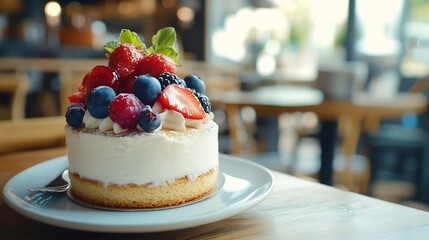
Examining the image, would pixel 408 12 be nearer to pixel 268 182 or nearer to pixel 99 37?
pixel 268 182

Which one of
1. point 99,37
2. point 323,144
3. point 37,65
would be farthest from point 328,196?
point 99,37

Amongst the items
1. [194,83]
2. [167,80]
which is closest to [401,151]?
[194,83]

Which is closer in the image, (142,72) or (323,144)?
(142,72)

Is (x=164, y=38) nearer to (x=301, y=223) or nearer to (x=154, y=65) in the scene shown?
(x=154, y=65)

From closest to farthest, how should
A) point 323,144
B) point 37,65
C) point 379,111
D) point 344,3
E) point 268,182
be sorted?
point 268,182 → point 379,111 → point 323,144 → point 37,65 → point 344,3

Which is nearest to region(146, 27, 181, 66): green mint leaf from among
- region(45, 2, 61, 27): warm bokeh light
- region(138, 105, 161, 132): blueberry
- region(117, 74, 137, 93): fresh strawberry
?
region(117, 74, 137, 93): fresh strawberry

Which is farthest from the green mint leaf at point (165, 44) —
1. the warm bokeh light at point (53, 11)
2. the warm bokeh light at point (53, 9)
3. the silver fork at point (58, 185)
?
the warm bokeh light at point (53, 9)

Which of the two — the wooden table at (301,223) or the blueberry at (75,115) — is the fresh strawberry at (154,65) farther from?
the wooden table at (301,223)
